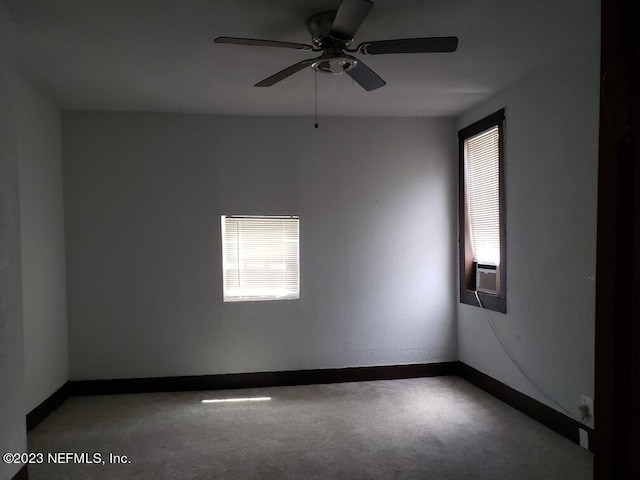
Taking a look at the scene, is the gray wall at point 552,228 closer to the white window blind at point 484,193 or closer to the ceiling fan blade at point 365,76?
the white window blind at point 484,193

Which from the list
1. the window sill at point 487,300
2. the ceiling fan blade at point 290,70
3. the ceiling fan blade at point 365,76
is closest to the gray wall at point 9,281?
the ceiling fan blade at point 290,70

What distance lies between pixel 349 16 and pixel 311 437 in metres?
2.74

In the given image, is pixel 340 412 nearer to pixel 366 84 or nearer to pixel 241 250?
pixel 241 250

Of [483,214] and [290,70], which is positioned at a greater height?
[290,70]

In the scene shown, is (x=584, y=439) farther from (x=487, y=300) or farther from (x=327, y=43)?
(x=327, y=43)

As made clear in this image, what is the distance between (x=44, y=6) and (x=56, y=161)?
1963 mm

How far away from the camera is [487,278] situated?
3.95 meters

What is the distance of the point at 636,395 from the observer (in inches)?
22.2

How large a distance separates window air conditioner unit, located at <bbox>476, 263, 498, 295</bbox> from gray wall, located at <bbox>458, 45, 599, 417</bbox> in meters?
0.27

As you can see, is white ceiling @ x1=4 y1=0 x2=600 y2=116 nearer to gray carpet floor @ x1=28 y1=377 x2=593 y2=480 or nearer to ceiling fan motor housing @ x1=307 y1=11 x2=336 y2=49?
ceiling fan motor housing @ x1=307 y1=11 x2=336 y2=49

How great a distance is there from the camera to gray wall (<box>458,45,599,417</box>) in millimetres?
2754

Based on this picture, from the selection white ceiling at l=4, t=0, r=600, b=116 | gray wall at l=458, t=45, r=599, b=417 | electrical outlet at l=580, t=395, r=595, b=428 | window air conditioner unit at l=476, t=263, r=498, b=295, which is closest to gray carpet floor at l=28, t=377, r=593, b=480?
electrical outlet at l=580, t=395, r=595, b=428

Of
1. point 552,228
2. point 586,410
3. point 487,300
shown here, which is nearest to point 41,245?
point 487,300

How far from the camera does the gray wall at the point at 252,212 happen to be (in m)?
3.99
